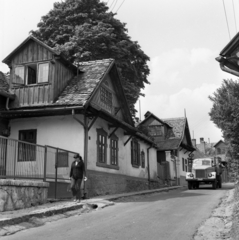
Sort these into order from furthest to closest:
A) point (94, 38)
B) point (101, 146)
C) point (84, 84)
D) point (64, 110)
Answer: point (94, 38) → point (101, 146) → point (84, 84) → point (64, 110)

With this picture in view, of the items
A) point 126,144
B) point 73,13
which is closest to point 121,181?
point 126,144

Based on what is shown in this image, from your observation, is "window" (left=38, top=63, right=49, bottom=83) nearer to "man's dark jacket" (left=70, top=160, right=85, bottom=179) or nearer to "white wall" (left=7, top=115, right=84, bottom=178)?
"white wall" (left=7, top=115, right=84, bottom=178)

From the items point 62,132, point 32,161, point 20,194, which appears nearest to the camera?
point 20,194

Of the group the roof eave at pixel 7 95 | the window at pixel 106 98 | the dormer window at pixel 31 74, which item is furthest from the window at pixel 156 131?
the roof eave at pixel 7 95

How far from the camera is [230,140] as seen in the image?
1259 centimetres

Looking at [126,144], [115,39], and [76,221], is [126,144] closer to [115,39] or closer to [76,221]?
[115,39]

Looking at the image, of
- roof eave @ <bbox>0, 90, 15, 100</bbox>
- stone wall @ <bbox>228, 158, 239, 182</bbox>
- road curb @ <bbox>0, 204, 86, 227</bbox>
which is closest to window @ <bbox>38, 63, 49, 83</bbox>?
roof eave @ <bbox>0, 90, 15, 100</bbox>

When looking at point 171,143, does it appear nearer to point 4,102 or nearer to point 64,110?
point 64,110

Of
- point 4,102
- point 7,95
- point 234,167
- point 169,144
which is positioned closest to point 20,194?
point 7,95

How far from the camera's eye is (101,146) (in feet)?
62.0

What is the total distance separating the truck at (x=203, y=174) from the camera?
26062 mm

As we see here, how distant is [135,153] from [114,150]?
4719mm

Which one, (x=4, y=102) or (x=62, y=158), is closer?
(x=62, y=158)

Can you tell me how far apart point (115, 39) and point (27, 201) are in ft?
62.2
